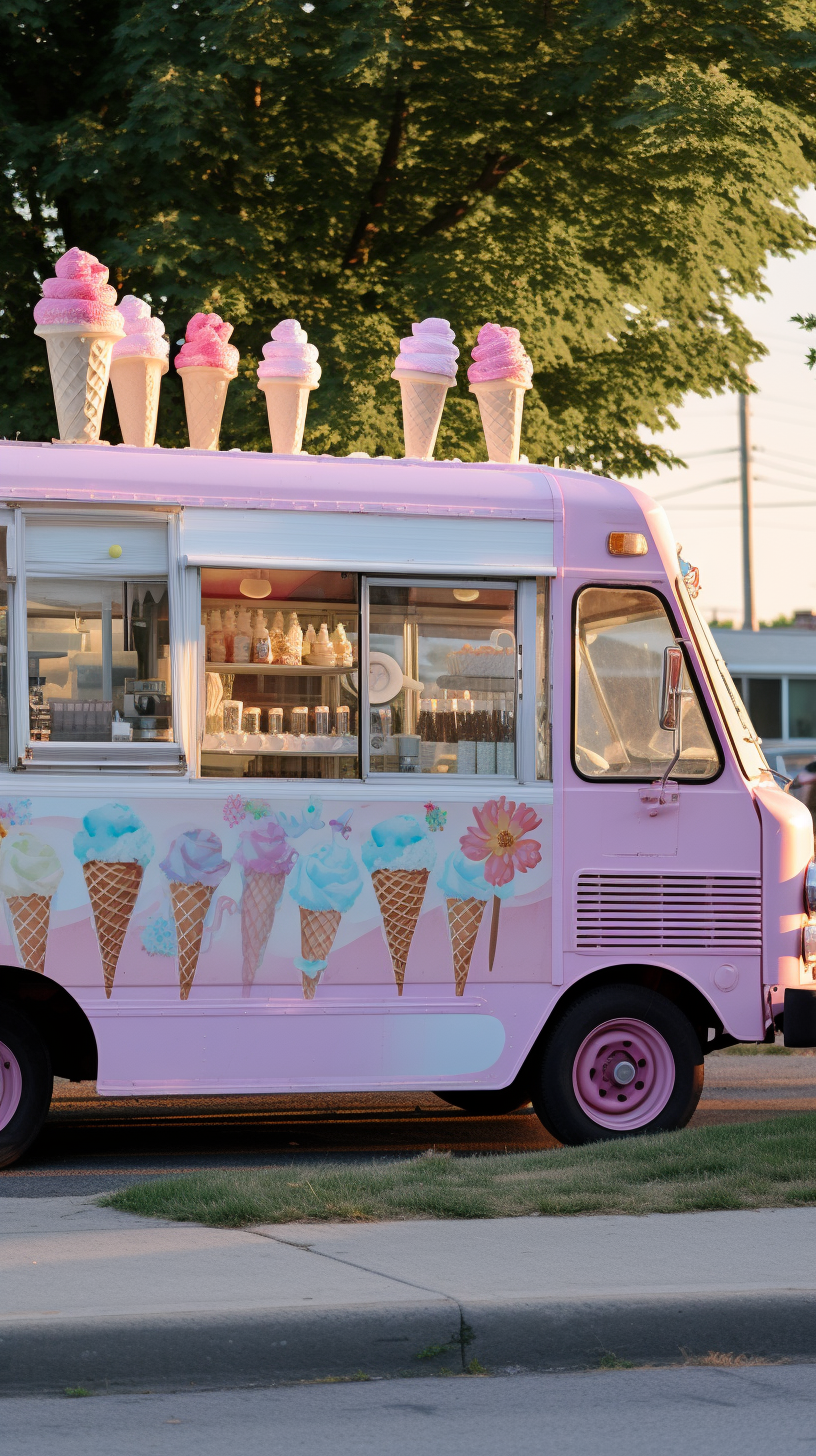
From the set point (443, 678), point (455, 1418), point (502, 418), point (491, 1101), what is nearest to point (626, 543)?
point (443, 678)

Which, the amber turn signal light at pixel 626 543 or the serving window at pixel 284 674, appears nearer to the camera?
the serving window at pixel 284 674

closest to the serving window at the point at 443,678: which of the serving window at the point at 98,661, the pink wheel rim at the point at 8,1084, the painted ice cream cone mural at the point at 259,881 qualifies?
the painted ice cream cone mural at the point at 259,881

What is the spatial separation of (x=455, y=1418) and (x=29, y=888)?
3446 mm

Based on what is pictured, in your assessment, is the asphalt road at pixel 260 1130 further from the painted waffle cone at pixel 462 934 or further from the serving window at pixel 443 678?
the serving window at pixel 443 678

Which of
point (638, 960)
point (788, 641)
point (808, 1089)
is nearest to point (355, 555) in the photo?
point (638, 960)

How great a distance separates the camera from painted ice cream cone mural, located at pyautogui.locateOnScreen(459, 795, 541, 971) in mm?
8078

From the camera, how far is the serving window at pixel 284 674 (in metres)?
8.01

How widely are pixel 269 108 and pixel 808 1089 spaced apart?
8827 mm

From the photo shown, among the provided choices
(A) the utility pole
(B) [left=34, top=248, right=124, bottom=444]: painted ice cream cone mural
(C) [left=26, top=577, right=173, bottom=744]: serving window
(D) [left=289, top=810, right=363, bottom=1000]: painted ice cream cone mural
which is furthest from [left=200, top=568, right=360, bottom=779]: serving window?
(A) the utility pole

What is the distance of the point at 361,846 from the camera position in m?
7.98

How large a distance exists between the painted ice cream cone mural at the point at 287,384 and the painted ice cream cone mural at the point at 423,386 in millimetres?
456

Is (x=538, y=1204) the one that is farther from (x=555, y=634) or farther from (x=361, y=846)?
(x=555, y=634)

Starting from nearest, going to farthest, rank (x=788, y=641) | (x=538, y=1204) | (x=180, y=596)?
(x=538, y=1204) < (x=180, y=596) < (x=788, y=641)

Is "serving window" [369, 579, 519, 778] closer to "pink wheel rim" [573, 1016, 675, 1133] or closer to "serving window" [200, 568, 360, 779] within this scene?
"serving window" [200, 568, 360, 779]
